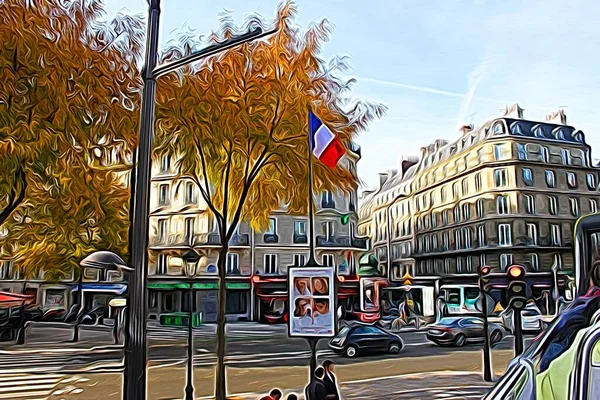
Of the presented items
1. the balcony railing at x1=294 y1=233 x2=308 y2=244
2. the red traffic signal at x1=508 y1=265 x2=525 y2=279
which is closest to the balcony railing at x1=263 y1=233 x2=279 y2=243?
the balcony railing at x1=294 y1=233 x2=308 y2=244

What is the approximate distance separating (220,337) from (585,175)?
5004 centimetres

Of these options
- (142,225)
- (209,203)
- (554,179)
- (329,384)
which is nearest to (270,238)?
(554,179)

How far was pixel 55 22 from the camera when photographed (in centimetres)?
1189

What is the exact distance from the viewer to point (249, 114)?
46.1 feet

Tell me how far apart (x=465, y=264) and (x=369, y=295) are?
15.3 metres

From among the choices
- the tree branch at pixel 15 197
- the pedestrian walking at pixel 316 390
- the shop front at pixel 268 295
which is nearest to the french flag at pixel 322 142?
the pedestrian walking at pixel 316 390

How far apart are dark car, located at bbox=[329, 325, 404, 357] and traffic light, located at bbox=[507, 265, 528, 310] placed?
1263cm

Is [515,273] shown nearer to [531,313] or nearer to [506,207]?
[531,313]

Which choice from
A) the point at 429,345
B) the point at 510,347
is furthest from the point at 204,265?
the point at 510,347

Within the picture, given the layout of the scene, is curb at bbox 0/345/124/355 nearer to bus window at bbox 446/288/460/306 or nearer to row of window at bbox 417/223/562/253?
bus window at bbox 446/288/460/306

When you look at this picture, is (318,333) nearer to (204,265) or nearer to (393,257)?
(204,265)

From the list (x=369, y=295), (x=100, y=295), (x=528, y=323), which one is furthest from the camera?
(x=100, y=295)

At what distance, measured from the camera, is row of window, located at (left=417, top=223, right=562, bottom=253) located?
51.0 meters

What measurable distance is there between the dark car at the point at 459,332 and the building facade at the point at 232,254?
15.4 m
